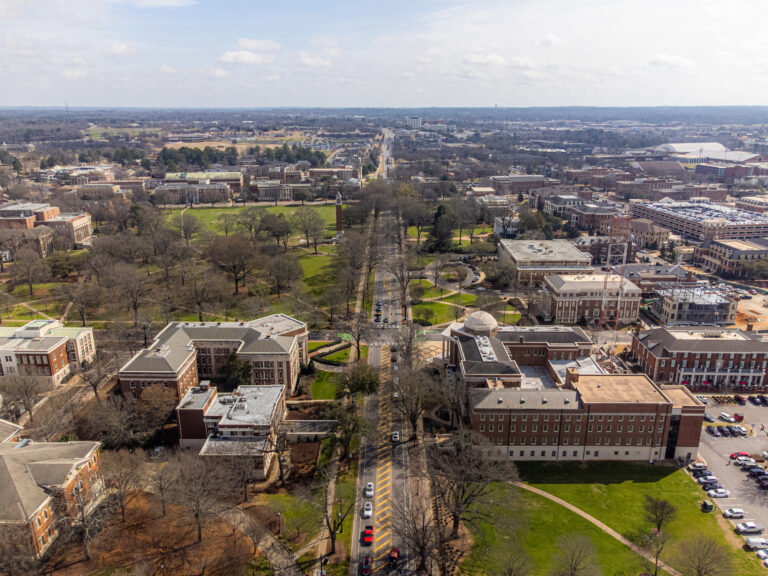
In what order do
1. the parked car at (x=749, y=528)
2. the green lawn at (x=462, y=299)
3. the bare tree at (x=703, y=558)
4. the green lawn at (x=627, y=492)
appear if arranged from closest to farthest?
1. the bare tree at (x=703, y=558)
2. the parked car at (x=749, y=528)
3. the green lawn at (x=627, y=492)
4. the green lawn at (x=462, y=299)

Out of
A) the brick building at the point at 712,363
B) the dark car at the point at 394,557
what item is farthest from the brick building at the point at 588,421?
the dark car at the point at 394,557

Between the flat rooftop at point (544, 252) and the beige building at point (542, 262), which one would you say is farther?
the flat rooftop at point (544, 252)

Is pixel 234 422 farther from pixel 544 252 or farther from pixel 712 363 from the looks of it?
pixel 544 252

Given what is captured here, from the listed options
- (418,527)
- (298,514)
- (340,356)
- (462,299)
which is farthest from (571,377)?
(462,299)

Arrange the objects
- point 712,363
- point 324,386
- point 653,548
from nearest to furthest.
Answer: point 653,548 → point 324,386 → point 712,363

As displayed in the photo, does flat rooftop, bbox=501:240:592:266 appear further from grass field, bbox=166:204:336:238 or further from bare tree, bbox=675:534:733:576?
→ bare tree, bbox=675:534:733:576

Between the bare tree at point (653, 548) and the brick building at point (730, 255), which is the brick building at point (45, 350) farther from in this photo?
the brick building at point (730, 255)

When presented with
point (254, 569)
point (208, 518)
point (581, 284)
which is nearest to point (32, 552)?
point (208, 518)
